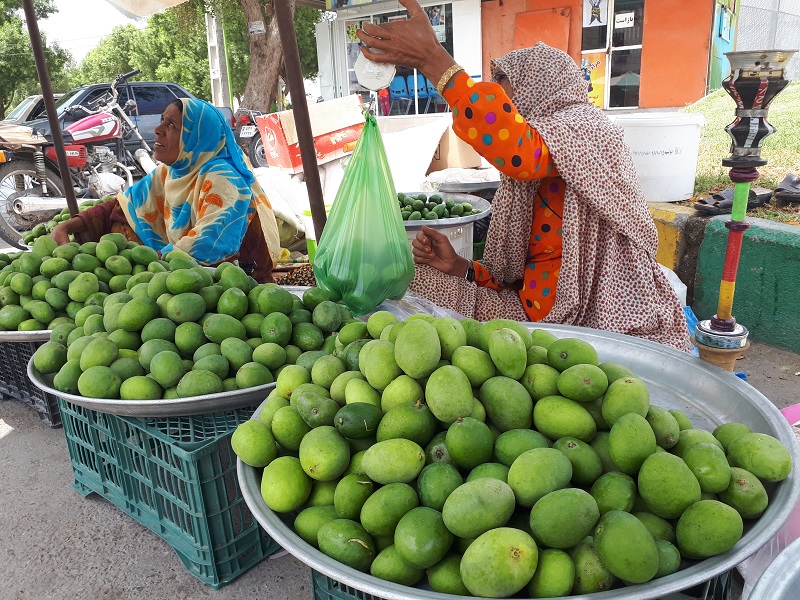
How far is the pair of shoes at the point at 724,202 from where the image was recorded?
3895 mm

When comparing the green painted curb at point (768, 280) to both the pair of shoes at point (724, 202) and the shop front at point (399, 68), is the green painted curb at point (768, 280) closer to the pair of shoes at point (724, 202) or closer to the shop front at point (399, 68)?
the pair of shoes at point (724, 202)

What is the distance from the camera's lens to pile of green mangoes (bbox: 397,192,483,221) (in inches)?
140

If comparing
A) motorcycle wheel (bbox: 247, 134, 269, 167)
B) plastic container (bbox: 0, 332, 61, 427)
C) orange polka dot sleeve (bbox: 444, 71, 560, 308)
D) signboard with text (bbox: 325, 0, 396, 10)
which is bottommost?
plastic container (bbox: 0, 332, 61, 427)

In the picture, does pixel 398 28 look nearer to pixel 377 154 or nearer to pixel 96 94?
pixel 377 154

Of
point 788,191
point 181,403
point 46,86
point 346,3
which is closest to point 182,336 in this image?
point 181,403

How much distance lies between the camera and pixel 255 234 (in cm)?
357

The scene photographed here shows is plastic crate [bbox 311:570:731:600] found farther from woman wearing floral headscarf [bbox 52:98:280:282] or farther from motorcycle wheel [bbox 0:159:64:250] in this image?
motorcycle wheel [bbox 0:159:64:250]

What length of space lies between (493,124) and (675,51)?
1222cm

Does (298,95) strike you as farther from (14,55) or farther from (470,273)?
(14,55)

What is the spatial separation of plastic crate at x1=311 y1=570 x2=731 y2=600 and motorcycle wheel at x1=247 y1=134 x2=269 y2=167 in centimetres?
1108

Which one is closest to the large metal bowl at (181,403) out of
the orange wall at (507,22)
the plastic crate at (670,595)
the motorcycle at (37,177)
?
the plastic crate at (670,595)

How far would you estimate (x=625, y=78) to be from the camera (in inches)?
499

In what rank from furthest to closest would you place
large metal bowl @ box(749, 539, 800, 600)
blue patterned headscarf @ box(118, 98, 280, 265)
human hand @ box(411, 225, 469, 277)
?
blue patterned headscarf @ box(118, 98, 280, 265), human hand @ box(411, 225, 469, 277), large metal bowl @ box(749, 539, 800, 600)

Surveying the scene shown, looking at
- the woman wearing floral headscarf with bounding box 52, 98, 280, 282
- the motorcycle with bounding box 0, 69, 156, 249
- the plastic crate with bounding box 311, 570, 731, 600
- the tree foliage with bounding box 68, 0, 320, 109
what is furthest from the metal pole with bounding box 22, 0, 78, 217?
the tree foliage with bounding box 68, 0, 320, 109
